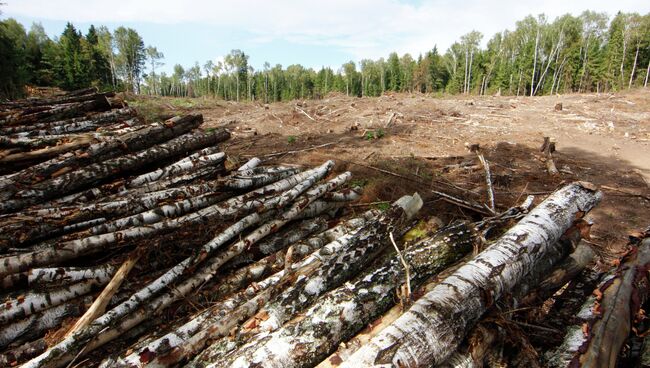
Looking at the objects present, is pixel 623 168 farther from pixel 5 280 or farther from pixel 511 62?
pixel 511 62

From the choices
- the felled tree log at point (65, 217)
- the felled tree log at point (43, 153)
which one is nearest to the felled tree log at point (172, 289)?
the felled tree log at point (65, 217)

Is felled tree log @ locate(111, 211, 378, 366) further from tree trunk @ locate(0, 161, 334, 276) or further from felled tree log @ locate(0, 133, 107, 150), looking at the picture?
felled tree log @ locate(0, 133, 107, 150)

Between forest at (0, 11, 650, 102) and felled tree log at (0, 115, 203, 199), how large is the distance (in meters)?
28.7

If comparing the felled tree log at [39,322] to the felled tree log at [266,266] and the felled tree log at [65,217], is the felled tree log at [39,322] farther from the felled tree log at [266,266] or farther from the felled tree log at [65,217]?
the felled tree log at [266,266]

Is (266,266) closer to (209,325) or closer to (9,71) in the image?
(209,325)

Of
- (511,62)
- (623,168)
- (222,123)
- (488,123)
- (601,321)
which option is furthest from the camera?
(511,62)

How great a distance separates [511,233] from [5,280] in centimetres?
415

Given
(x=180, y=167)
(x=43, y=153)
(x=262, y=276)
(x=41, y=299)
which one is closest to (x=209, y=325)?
(x=262, y=276)

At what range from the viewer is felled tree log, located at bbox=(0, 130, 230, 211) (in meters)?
3.41

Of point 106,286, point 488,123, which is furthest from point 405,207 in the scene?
point 488,123

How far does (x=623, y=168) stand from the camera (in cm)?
902

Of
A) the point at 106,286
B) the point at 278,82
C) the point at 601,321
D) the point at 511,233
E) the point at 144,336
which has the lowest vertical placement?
the point at 144,336

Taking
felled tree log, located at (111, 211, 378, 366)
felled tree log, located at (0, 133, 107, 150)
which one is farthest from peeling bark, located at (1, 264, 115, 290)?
felled tree log, located at (0, 133, 107, 150)

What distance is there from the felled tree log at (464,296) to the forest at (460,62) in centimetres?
3319
